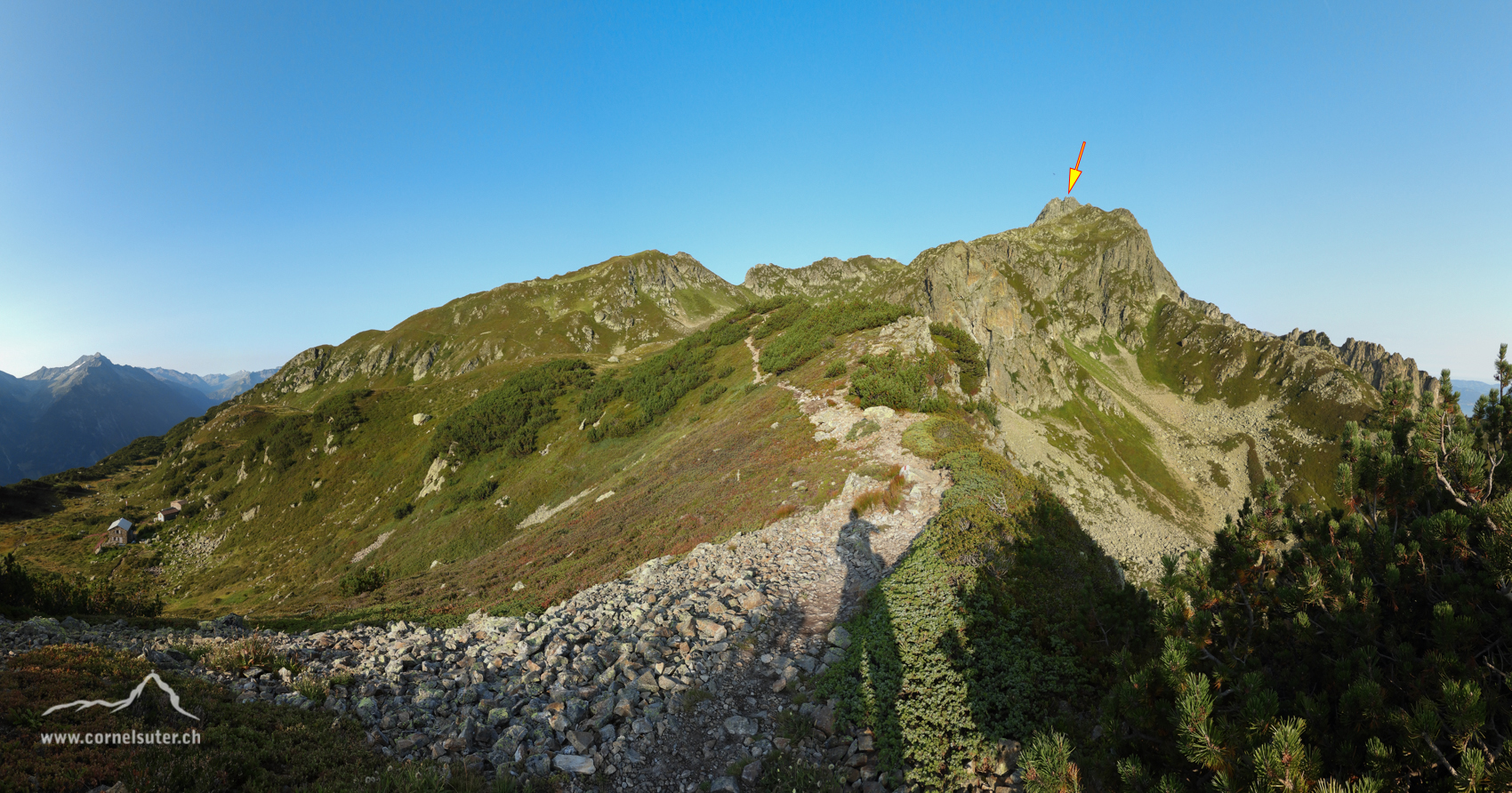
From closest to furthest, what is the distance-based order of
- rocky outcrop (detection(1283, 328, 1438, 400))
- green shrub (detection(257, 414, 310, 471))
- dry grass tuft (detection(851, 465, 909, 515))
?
dry grass tuft (detection(851, 465, 909, 515)), green shrub (detection(257, 414, 310, 471)), rocky outcrop (detection(1283, 328, 1438, 400))

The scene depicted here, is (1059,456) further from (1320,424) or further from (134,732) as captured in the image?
(134,732)

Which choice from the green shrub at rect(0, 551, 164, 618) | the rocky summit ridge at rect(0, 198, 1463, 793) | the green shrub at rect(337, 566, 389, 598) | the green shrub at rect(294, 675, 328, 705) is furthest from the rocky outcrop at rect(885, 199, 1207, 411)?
the green shrub at rect(0, 551, 164, 618)

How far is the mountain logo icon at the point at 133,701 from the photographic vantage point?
254 inches

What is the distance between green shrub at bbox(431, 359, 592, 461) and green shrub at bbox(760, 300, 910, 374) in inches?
1217

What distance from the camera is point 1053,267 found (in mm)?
170125

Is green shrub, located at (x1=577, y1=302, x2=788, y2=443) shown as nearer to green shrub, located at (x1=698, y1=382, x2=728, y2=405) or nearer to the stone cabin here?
green shrub, located at (x1=698, y1=382, x2=728, y2=405)

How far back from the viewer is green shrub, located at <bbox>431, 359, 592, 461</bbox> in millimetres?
59469

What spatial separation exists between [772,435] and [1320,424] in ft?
445

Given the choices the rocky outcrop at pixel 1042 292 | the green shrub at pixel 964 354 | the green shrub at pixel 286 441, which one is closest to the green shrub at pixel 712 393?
the green shrub at pixel 964 354

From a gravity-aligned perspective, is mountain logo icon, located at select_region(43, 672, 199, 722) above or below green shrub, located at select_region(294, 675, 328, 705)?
above

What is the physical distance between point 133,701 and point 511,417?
61.1 metres

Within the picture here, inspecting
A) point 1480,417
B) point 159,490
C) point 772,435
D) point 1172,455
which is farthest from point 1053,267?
point 159,490

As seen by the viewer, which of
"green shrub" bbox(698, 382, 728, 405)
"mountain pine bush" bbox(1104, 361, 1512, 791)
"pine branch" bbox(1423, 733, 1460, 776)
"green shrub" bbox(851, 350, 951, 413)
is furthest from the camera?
"green shrub" bbox(698, 382, 728, 405)

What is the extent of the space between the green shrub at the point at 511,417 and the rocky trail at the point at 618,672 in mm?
47509
